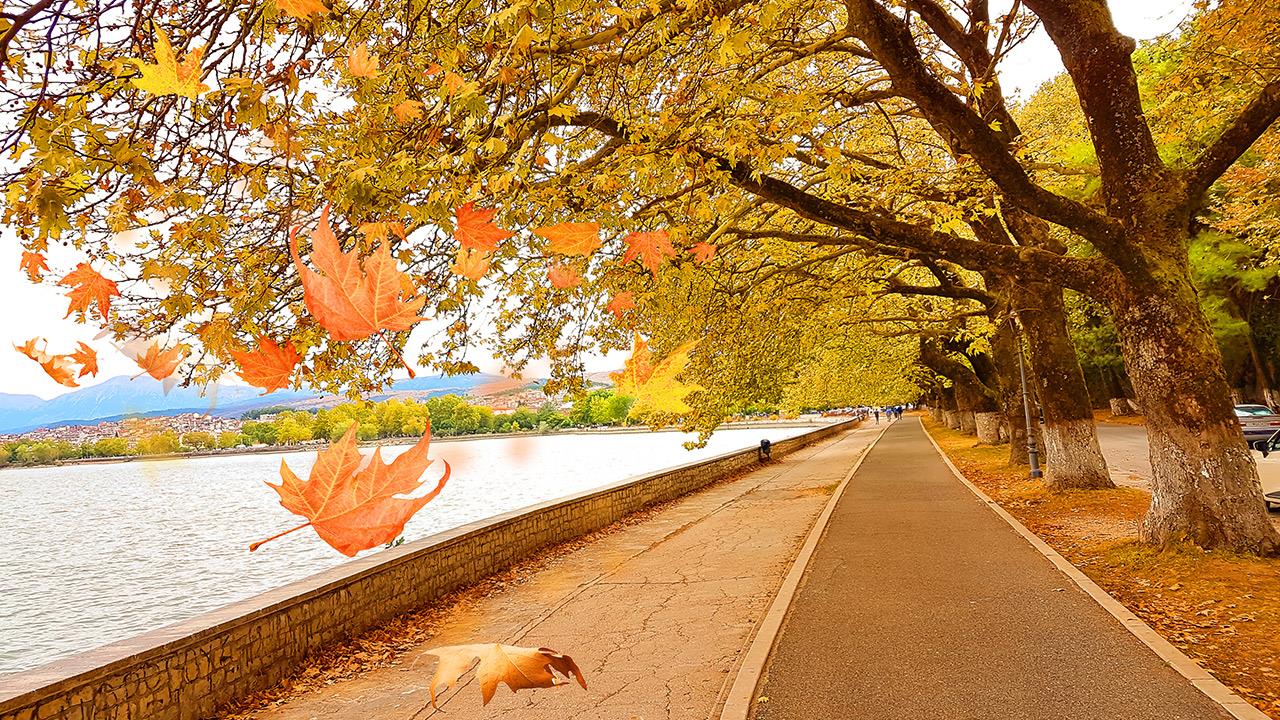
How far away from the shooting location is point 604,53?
5.82 m

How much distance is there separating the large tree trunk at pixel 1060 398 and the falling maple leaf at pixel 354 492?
48.9 ft

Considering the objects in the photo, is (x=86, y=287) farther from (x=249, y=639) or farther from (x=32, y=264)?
(x=249, y=639)

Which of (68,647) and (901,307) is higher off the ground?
(901,307)

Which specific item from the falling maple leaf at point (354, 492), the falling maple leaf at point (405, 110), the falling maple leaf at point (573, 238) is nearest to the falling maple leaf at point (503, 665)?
the falling maple leaf at point (354, 492)

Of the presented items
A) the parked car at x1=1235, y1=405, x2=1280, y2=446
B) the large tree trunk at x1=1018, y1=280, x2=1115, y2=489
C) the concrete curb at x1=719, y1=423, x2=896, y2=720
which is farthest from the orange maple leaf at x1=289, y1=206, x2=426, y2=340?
the parked car at x1=1235, y1=405, x2=1280, y2=446

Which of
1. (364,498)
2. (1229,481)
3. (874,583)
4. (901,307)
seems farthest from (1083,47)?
(901,307)

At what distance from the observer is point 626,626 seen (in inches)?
313

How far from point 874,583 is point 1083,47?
7.11 metres

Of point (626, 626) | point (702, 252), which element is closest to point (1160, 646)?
point (626, 626)

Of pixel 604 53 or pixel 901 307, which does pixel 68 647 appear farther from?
pixel 901 307

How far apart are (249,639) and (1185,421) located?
10.1m

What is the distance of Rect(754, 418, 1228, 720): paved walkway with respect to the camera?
16.8ft

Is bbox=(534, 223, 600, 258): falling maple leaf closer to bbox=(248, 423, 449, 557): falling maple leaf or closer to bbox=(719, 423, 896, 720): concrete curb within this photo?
bbox=(248, 423, 449, 557): falling maple leaf

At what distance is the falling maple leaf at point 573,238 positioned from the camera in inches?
147
